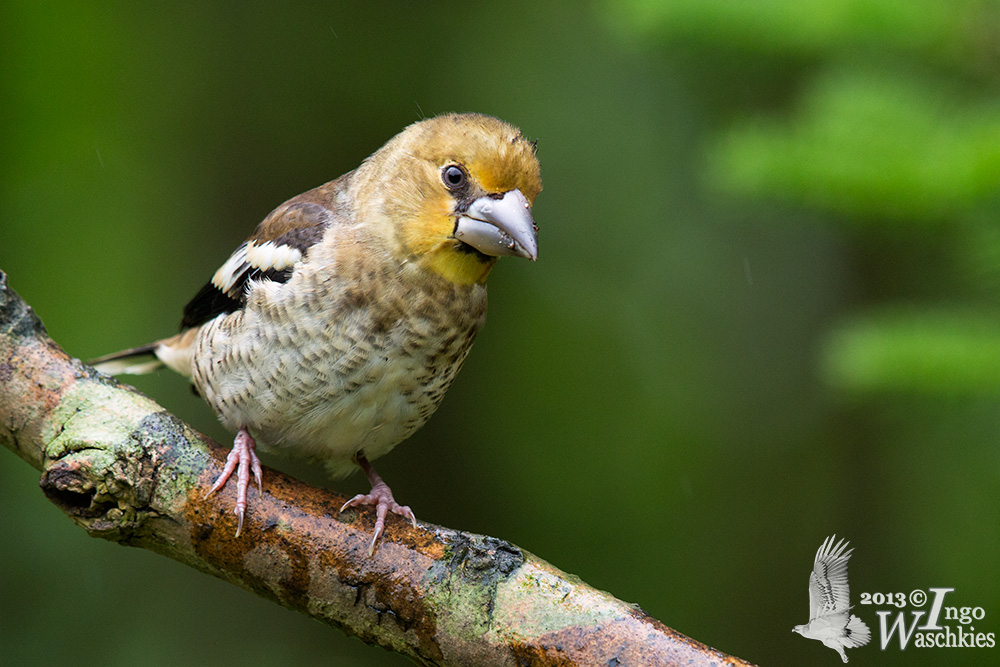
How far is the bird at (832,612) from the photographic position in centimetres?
215

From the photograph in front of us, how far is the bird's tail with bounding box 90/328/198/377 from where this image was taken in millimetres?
3143

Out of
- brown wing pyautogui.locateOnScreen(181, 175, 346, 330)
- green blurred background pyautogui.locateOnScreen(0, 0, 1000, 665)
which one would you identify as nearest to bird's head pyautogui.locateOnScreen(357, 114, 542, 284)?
brown wing pyautogui.locateOnScreen(181, 175, 346, 330)

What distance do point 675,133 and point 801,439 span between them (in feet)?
5.55

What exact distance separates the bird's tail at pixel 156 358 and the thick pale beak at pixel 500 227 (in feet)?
3.58

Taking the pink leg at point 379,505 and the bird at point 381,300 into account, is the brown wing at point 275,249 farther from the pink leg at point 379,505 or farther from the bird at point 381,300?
the pink leg at point 379,505

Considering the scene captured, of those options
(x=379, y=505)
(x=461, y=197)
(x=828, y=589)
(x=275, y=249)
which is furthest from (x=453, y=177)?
(x=828, y=589)

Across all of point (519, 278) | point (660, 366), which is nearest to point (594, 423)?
point (660, 366)

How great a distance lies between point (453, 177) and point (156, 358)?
1.46 m

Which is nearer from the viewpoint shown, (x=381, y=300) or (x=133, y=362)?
(x=381, y=300)

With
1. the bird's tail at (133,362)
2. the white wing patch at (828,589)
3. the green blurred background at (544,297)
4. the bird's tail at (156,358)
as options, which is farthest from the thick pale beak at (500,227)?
the green blurred background at (544,297)

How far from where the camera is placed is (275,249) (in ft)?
8.97

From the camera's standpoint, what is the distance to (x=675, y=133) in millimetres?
4969

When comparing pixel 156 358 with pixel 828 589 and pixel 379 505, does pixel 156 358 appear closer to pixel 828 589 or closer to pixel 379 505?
pixel 379 505

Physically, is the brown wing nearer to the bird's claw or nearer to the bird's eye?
the bird's eye
